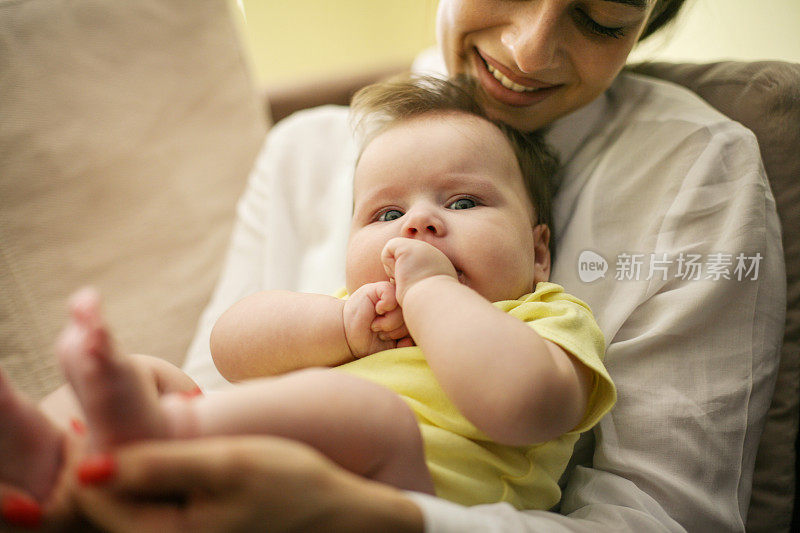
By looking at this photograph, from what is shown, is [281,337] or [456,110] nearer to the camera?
[281,337]

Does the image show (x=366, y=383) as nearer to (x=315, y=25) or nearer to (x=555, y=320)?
(x=555, y=320)

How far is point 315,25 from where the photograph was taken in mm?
2561

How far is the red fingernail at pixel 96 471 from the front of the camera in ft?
1.40

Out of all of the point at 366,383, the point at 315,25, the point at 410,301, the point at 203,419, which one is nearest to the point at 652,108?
the point at 410,301

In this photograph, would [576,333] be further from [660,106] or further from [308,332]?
[660,106]

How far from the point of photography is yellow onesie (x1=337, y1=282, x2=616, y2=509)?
25.8 inches

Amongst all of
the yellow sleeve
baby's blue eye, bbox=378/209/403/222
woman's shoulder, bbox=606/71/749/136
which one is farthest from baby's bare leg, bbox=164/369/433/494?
woman's shoulder, bbox=606/71/749/136

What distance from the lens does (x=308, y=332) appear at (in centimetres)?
75

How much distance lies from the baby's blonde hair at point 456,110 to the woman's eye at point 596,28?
203mm

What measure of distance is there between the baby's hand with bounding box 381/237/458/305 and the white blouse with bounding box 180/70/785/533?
27 cm

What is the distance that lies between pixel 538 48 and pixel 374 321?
52 cm

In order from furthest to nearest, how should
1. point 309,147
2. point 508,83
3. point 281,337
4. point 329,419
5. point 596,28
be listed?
point 309,147 → point 508,83 → point 596,28 → point 281,337 → point 329,419

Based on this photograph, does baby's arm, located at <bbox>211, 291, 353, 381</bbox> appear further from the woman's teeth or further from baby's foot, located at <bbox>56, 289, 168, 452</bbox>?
the woman's teeth

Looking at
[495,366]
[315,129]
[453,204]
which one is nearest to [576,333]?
[495,366]
